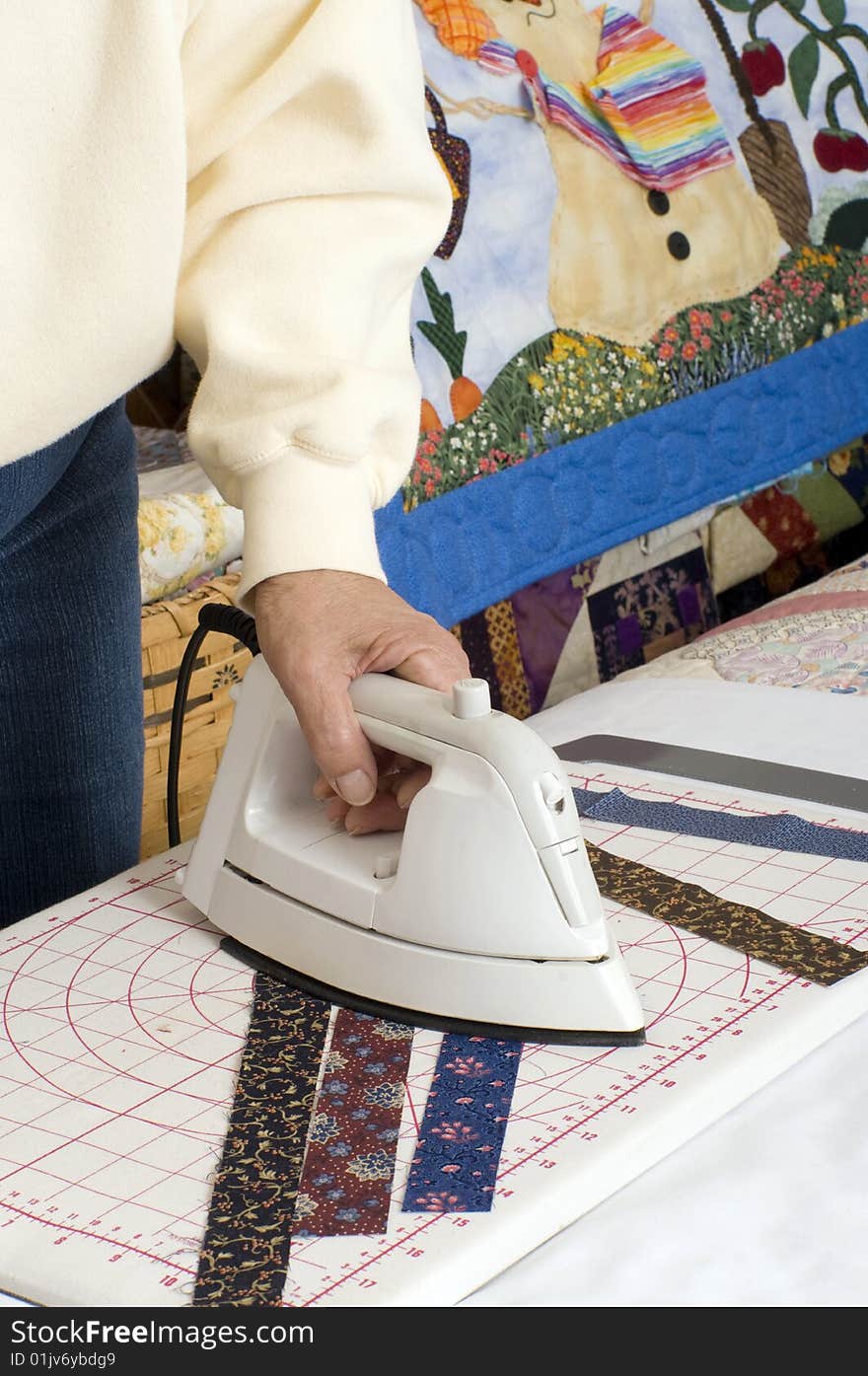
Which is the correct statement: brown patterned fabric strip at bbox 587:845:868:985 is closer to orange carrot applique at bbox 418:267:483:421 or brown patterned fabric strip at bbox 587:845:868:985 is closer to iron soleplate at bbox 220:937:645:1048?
iron soleplate at bbox 220:937:645:1048

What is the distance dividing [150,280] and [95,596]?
0.87 ft

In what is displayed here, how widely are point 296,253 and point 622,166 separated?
1075 millimetres

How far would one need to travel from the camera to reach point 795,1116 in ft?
2.63

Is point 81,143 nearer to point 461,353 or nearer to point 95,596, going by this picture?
point 95,596

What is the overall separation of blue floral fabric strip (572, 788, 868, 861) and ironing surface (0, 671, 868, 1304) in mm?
18

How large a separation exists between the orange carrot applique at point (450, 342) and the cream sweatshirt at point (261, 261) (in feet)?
2.21

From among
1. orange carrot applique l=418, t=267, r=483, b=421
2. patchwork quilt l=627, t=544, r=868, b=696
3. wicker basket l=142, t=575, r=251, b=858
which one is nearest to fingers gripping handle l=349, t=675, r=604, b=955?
patchwork quilt l=627, t=544, r=868, b=696

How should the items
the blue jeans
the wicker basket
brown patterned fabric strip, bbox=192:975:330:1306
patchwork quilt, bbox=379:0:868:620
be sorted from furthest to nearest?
1. patchwork quilt, bbox=379:0:868:620
2. the wicker basket
3. the blue jeans
4. brown patterned fabric strip, bbox=192:975:330:1306

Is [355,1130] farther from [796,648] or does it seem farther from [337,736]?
[796,648]

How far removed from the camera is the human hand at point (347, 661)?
0.92 meters

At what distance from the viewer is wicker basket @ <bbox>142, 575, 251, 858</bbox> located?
1656 mm

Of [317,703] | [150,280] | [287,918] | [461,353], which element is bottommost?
[287,918]

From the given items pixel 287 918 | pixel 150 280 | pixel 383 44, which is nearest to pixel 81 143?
pixel 150 280

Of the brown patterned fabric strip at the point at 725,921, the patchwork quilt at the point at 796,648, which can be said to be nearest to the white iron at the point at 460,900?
the brown patterned fabric strip at the point at 725,921
